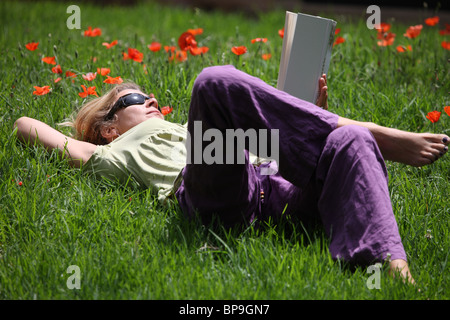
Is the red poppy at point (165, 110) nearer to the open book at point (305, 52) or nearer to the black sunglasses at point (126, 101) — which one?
the black sunglasses at point (126, 101)

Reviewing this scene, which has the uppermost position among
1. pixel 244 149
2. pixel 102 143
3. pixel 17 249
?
pixel 244 149

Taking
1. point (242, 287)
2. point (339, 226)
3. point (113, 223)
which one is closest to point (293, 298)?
point (242, 287)

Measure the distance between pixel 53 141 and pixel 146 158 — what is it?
476mm

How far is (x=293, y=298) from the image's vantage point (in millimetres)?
1835

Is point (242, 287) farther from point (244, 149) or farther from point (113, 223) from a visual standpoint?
point (113, 223)

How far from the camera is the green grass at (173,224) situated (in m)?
1.90

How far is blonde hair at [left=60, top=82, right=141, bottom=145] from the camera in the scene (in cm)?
280

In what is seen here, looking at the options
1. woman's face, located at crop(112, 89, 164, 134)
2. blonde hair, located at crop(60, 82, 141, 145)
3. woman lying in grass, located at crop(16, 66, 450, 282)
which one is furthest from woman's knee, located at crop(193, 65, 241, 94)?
blonde hair, located at crop(60, 82, 141, 145)

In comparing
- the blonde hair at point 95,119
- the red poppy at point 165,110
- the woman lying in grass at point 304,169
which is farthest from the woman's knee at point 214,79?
the red poppy at point 165,110

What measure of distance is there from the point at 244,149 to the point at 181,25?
4253mm

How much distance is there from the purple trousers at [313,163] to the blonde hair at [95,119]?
81cm

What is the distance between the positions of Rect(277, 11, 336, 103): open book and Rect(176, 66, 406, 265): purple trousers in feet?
1.45

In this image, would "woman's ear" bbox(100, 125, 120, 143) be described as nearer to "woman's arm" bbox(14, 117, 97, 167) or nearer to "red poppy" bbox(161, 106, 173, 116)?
"woman's arm" bbox(14, 117, 97, 167)

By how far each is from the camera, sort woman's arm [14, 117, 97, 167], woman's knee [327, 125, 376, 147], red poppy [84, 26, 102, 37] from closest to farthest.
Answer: woman's knee [327, 125, 376, 147] → woman's arm [14, 117, 97, 167] → red poppy [84, 26, 102, 37]
